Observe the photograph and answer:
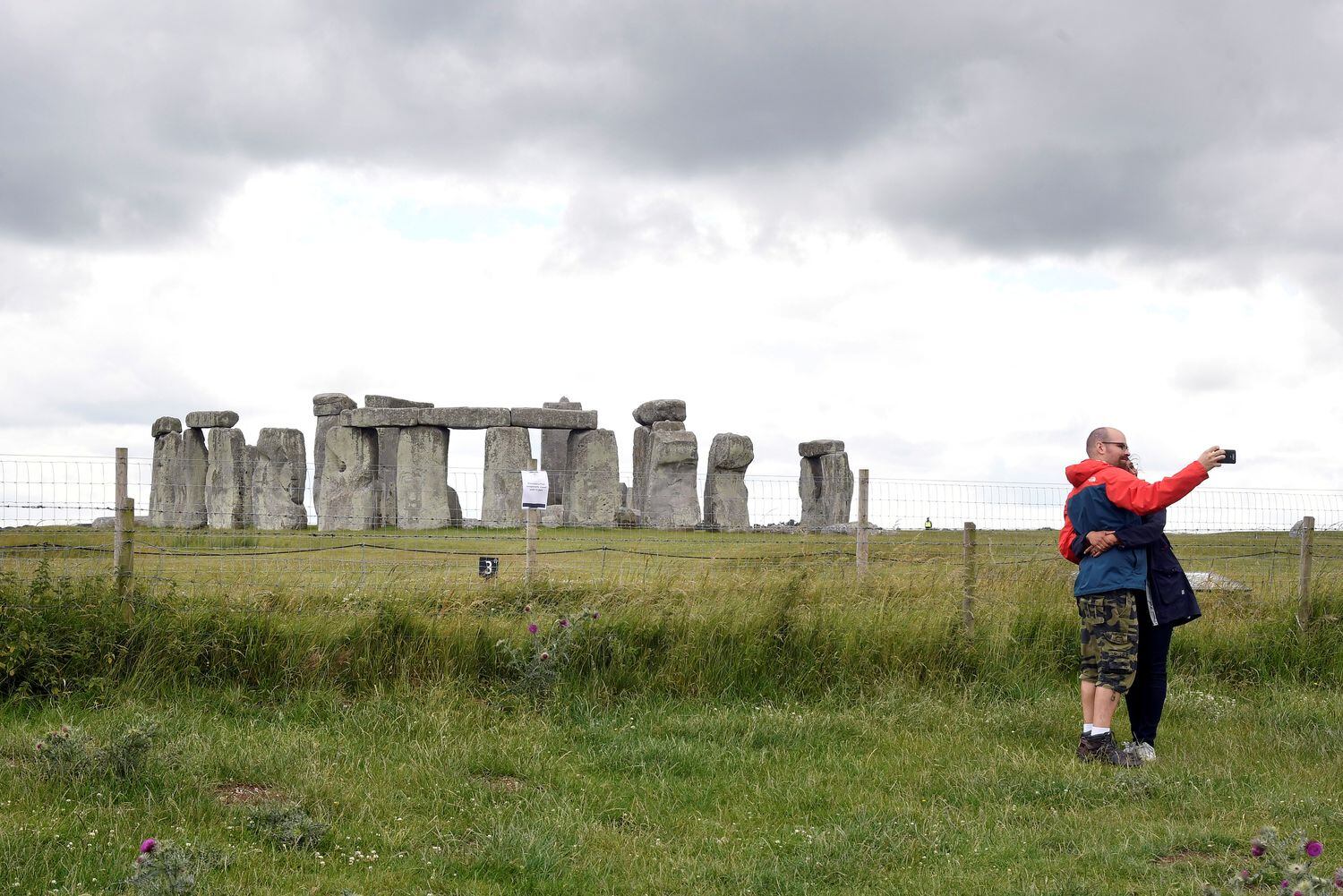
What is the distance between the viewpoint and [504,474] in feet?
87.9

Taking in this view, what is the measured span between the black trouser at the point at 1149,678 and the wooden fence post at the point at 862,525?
11.9ft

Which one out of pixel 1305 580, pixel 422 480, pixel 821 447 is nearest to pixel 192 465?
pixel 422 480

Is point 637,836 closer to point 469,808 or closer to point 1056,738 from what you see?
point 469,808

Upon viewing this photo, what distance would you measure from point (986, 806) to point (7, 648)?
6151mm

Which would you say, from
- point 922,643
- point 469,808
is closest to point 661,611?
point 922,643

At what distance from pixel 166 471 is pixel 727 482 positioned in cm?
1441

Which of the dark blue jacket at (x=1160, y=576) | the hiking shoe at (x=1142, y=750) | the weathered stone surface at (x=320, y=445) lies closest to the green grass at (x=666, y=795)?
the hiking shoe at (x=1142, y=750)

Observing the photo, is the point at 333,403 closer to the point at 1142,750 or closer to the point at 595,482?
the point at 595,482

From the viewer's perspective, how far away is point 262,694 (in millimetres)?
8430

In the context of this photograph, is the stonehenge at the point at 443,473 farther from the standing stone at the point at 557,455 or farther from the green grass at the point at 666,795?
the green grass at the point at 666,795

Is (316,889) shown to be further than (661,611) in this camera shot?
No

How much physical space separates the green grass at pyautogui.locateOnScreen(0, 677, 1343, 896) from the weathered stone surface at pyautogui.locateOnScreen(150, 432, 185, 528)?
972 inches

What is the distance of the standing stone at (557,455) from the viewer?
3084 centimetres

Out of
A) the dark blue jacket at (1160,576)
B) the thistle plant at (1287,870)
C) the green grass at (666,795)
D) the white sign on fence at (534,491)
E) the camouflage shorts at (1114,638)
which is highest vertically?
the white sign on fence at (534,491)
